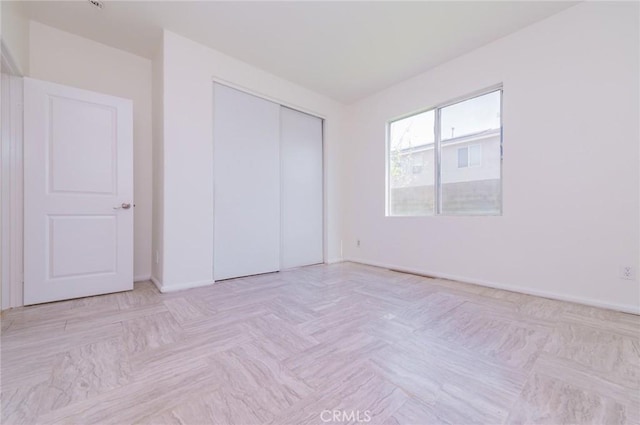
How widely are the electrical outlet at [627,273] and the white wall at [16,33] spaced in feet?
16.6

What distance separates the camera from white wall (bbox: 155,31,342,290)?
2.55 metres

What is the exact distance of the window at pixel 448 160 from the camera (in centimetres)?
280

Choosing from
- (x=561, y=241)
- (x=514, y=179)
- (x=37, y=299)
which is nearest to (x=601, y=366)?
(x=561, y=241)

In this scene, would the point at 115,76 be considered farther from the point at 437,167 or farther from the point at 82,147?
the point at 437,167

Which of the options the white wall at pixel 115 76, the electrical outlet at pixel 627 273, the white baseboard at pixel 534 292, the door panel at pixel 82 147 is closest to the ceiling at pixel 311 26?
the white wall at pixel 115 76

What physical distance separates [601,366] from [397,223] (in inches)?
97.3

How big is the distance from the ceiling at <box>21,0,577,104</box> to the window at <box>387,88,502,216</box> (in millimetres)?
700

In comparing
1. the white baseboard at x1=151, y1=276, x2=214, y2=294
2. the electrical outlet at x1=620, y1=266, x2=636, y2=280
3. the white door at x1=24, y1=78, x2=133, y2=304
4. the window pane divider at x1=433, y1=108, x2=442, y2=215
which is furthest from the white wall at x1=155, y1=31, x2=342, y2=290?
the electrical outlet at x1=620, y1=266, x2=636, y2=280

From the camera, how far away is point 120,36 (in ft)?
8.60

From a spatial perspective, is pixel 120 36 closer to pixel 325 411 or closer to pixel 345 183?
pixel 345 183

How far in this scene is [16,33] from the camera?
6.75 ft

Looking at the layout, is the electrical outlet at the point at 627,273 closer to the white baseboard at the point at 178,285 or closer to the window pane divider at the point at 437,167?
the window pane divider at the point at 437,167

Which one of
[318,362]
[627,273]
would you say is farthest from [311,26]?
[627,273]

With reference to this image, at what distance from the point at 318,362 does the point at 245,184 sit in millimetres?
2385
